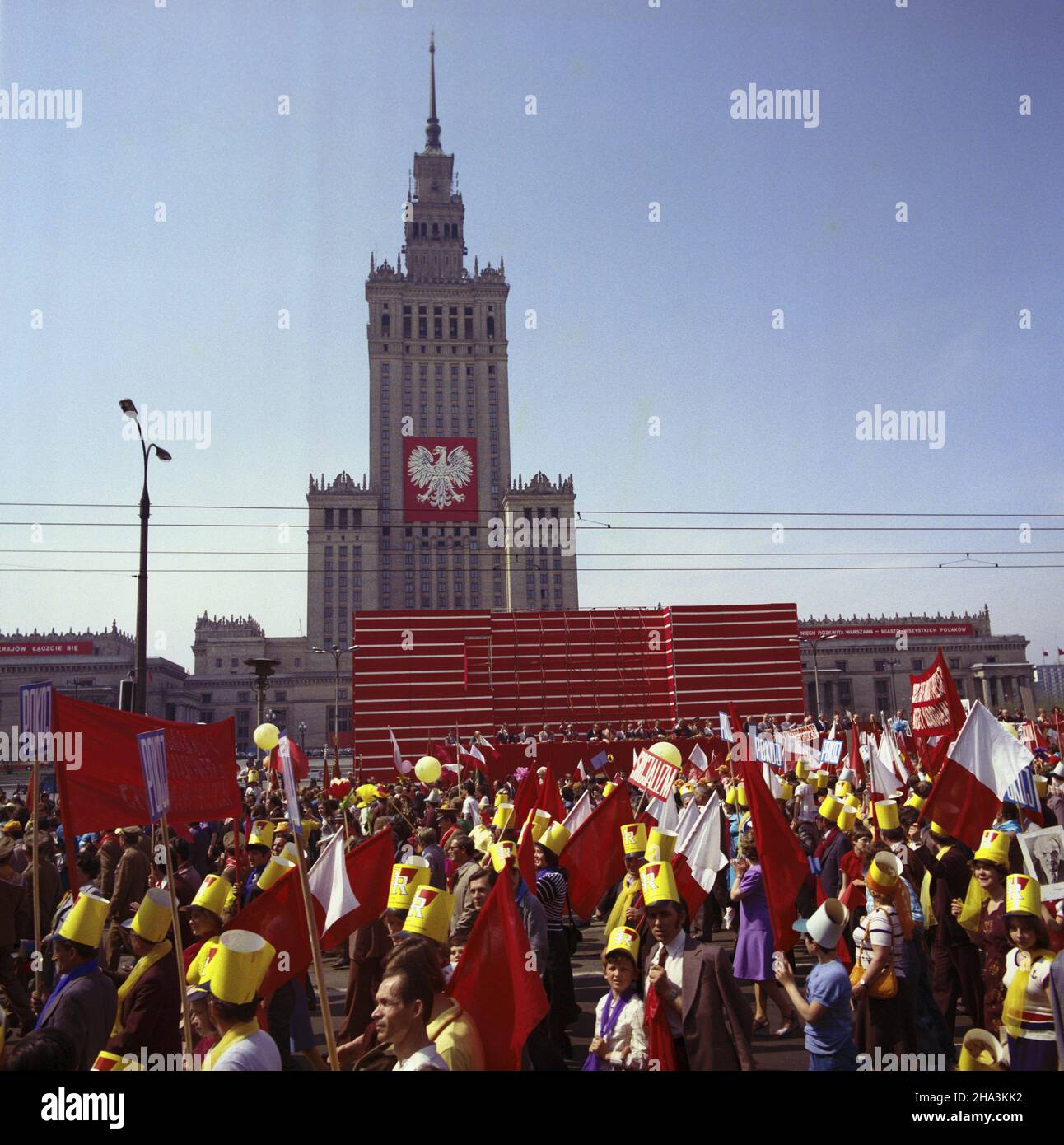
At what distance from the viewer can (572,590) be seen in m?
118

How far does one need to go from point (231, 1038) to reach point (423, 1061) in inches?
34.5

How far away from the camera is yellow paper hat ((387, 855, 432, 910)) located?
21.3 ft

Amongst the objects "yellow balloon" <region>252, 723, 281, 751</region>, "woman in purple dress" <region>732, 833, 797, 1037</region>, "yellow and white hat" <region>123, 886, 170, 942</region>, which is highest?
"yellow balloon" <region>252, 723, 281, 751</region>

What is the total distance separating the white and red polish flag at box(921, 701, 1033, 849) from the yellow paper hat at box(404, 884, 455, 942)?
206 inches

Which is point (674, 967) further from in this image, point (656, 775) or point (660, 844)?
point (656, 775)

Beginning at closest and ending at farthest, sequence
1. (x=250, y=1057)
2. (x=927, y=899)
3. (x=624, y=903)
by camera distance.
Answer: (x=250, y=1057) < (x=624, y=903) < (x=927, y=899)

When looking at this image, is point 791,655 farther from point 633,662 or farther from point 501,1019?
point 501,1019

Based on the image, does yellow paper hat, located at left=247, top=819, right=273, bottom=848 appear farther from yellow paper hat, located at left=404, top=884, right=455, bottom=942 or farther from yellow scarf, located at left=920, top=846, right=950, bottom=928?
yellow scarf, located at left=920, top=846, right=950, bottom=928

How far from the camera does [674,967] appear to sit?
17.1 ft

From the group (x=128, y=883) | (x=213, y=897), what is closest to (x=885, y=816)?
(x=213, y=897)

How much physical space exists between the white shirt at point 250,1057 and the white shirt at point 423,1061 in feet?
1.87

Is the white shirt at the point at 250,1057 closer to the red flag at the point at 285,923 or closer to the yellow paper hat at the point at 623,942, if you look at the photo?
the yellow paper hat at the point at 623,942

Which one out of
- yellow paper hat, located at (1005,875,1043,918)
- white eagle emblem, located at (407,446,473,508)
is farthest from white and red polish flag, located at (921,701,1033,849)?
white eagle emblem, located at (407,446,473,508)

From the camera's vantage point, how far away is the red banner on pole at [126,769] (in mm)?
7668
